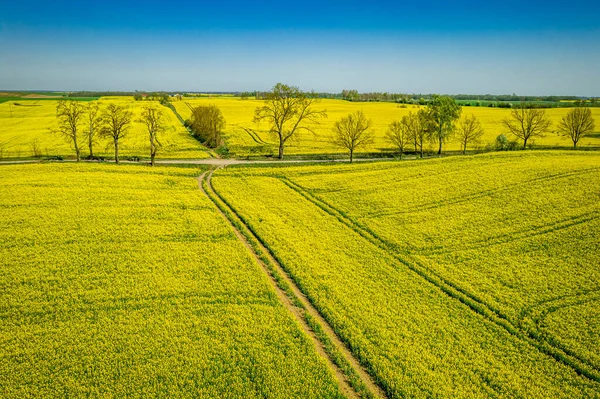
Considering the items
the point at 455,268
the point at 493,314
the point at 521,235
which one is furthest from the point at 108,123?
the point at 493,314

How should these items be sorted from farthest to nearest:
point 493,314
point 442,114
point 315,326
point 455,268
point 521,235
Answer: point 442,114
point 521,235
point 455,268
point 493,314
point 315,326

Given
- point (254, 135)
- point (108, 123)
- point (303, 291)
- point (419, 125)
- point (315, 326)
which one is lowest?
point (315, 326)

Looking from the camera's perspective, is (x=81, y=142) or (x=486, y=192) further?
(x=81, y=142)

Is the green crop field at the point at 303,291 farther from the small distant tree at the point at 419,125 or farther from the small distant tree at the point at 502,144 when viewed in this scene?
the small distant tree at the point at 419,125

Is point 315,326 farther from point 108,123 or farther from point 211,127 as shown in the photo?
point 211,127

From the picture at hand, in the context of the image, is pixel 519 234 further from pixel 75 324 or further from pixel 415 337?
pixel 75 324

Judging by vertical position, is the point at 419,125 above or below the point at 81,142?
above

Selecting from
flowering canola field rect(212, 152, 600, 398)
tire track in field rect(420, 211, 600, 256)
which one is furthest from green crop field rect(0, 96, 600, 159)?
tire track in field rect(420, 211, 600, 256)
